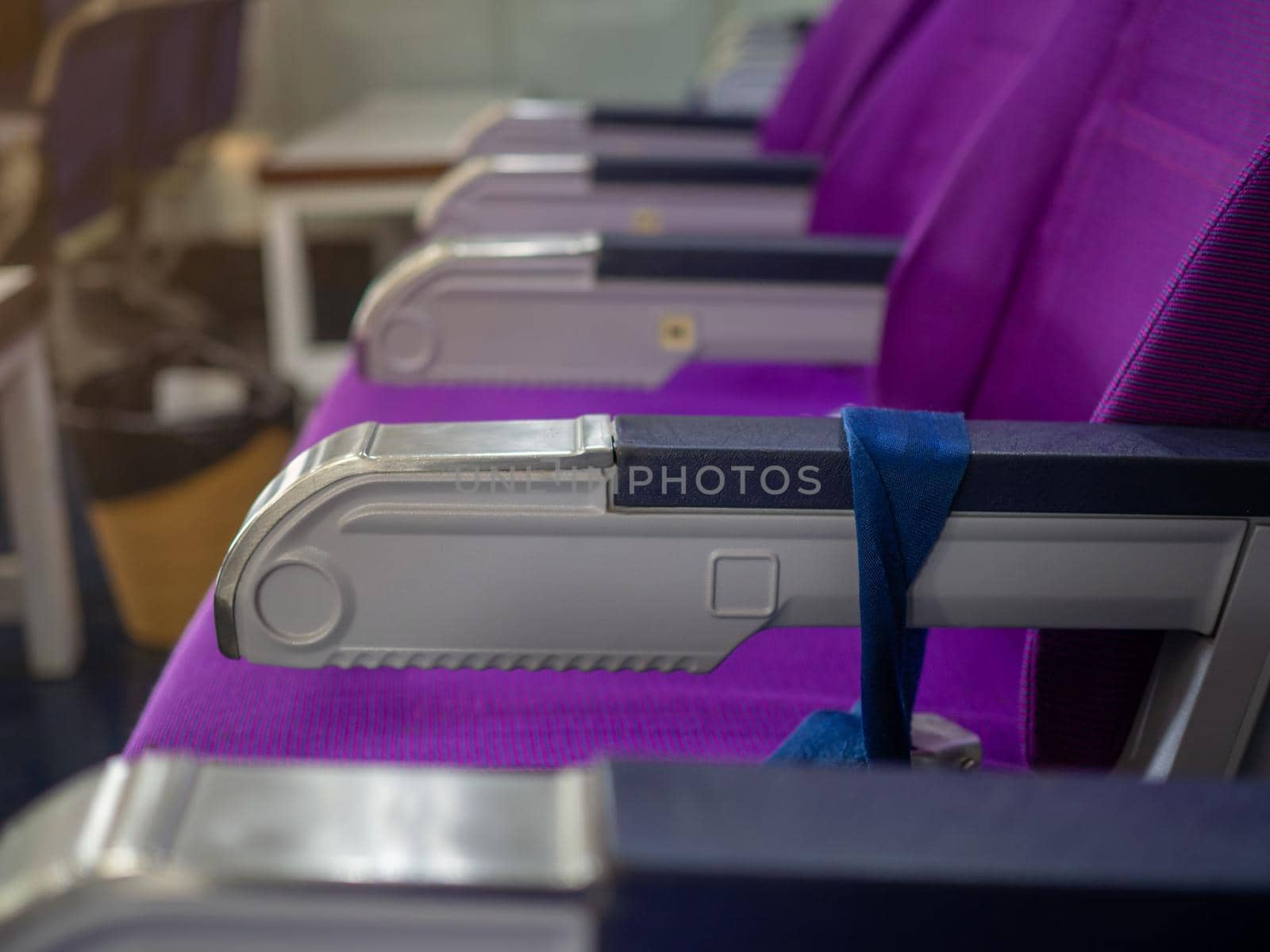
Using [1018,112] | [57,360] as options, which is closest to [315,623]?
[1018,112]

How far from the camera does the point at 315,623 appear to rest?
1.89 feet

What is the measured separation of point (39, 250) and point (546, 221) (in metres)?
1.16

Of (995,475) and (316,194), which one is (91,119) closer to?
(316,194)

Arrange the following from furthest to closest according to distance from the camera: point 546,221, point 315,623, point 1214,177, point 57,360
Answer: point 57,360 → point 546,221 → point 1214,177 → point 315,623

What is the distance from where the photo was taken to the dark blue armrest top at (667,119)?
1.86 metres

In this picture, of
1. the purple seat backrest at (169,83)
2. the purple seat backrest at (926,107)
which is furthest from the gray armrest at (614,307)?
the purple seat backrest at (169,83)

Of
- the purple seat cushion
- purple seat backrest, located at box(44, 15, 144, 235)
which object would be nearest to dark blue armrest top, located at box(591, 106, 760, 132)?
purple seat backrest, located at box(44, 15, 144, 235)

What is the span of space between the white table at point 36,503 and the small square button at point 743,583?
1140 millimetres

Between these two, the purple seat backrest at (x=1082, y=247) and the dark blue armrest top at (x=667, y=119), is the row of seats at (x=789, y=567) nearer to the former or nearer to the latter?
the purple seat backrest at (x=1082, y=247)

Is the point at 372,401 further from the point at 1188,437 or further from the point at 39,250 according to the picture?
the point at 39,250

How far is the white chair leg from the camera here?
1482 millimetres

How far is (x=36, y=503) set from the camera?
152 cm

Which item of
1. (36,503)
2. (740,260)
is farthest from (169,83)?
(740,260)

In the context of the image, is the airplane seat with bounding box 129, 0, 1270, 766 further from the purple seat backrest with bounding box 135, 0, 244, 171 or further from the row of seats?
the purple seat backrest with bounding box 135, 0, 244, 171
